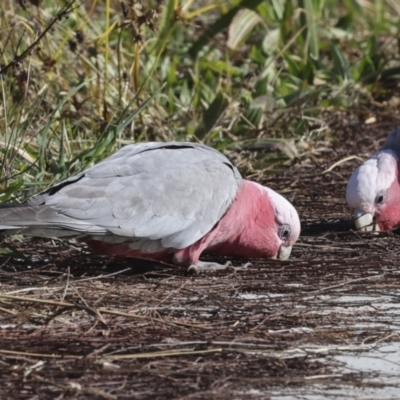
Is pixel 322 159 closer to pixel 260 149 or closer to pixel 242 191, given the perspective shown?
pixel 260 149

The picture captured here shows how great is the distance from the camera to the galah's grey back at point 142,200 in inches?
153

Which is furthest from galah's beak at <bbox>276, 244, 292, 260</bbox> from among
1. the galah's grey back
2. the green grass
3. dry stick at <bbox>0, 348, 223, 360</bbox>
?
dry stick at <bbox>0, 348, 223, 360</bbox>

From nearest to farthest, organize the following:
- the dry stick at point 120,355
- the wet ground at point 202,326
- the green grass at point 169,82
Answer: the wet ground at point 202,326, the dry stick at point 120,355, the green grass at point 169,82

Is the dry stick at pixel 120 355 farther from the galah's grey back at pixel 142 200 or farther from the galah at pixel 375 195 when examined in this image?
the galah at pixel 375 195

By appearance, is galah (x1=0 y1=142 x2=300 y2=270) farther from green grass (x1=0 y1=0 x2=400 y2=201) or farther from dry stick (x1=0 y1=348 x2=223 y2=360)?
dry stick (x1=0 y1=348 x2=223 y2=360)

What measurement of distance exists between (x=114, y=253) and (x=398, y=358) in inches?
57.4

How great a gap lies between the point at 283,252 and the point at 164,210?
2.10ft

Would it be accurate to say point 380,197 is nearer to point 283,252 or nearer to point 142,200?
point 283,252

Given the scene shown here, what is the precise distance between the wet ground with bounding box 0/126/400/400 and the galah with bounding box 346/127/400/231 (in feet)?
0.68

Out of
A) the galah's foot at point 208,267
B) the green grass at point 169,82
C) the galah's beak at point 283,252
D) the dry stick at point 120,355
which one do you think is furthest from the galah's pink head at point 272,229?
the dry stick at point 120,355

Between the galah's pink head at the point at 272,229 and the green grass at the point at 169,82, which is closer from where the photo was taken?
the galah's pink head at the point at 272,229

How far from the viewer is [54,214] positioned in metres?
3.86

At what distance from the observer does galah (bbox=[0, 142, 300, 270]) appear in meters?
3.92

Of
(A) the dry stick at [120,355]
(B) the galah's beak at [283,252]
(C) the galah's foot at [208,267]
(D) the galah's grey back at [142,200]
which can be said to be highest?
(D) the galah's grey back at [142,200]
